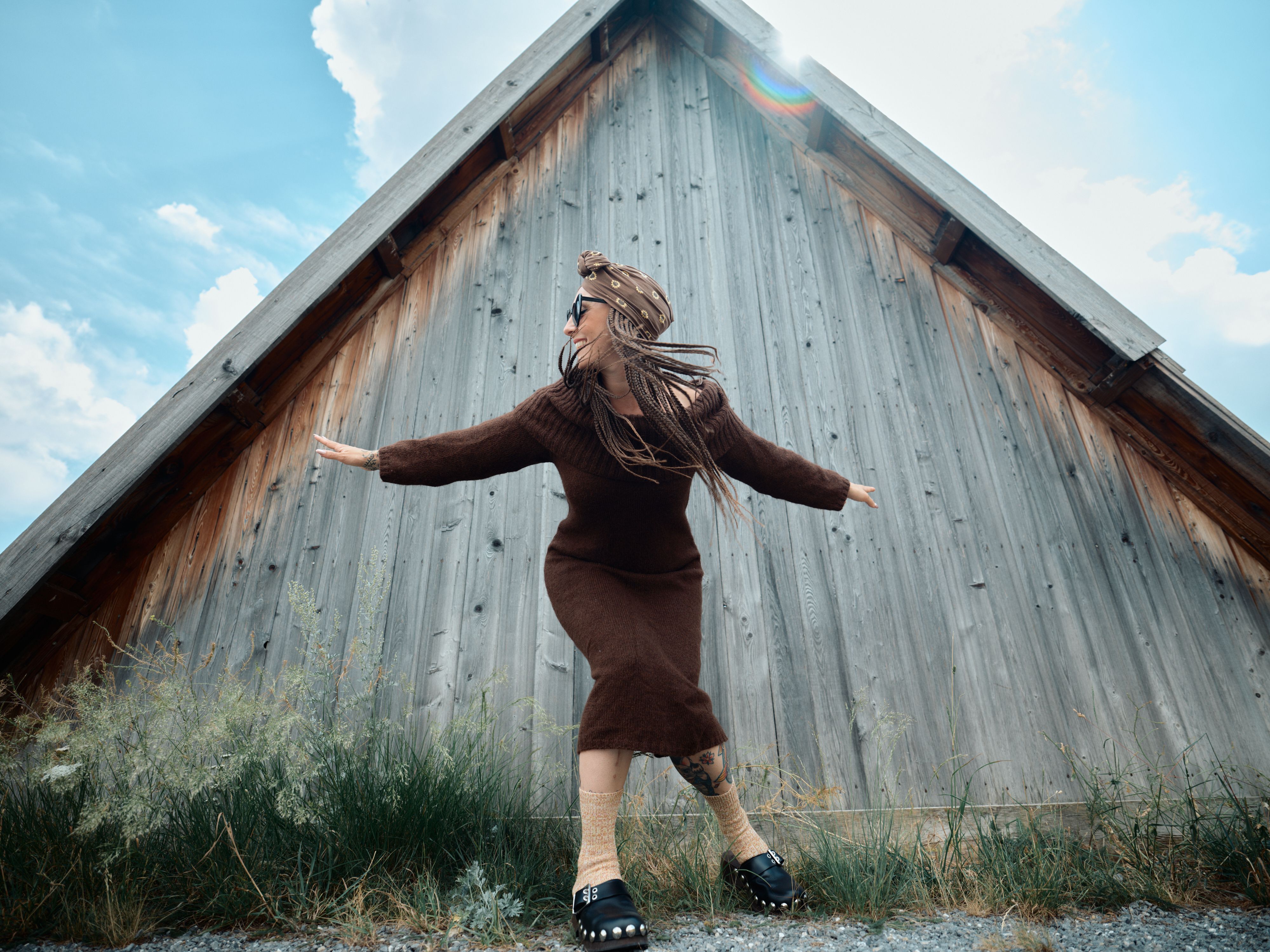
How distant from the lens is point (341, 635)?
301cm

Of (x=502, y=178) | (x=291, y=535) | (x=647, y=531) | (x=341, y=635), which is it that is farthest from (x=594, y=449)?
(x=502, y=178)

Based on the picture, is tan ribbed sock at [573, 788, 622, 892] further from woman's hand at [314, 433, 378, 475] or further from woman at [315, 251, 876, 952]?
woman's hand at [314, 433, 378, 475]

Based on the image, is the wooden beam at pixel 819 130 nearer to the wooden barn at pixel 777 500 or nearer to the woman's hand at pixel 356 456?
the wooden barn at pixel 777 500

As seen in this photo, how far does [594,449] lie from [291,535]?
6.57 ft

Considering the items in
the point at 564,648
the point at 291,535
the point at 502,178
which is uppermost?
the point at 502,178

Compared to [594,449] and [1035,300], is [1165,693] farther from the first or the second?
[594,449]

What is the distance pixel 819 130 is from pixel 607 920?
4061 mm

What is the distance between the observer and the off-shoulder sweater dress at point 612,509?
6.15ft

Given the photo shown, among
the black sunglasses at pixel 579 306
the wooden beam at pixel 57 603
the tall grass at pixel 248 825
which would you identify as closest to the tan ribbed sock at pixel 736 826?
the tall grass at pixel 248 825

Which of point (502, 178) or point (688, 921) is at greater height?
point (502, 178)

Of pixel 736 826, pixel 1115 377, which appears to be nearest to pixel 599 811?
pixel 736 826

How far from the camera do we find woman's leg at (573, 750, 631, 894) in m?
1.69

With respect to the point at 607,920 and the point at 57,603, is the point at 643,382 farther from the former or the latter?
the point at 57,603

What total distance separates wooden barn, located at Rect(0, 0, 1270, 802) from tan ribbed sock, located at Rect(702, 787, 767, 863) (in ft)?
2.60
